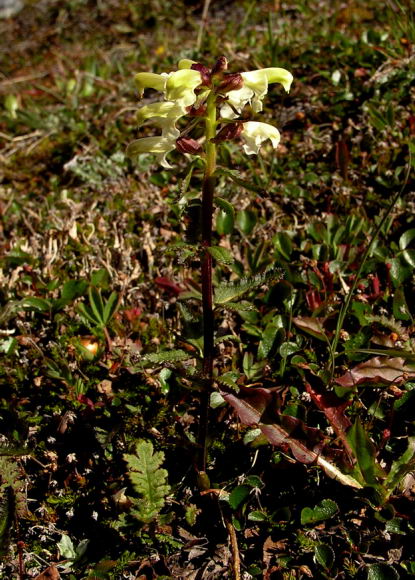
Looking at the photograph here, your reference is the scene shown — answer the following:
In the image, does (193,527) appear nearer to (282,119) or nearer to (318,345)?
(318,345)

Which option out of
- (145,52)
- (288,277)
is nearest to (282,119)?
(288,277)

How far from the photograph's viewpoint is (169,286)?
2.90 metres

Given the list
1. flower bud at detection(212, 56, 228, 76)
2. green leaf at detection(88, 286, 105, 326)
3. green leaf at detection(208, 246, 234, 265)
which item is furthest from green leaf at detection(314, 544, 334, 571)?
flower bud at detection(212, 56, 228, 76)

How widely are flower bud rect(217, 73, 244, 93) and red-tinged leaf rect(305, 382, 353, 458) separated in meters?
1.21

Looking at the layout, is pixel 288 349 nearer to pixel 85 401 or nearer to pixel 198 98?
pixel 85 401

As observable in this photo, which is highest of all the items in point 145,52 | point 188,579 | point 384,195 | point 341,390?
point 145,52

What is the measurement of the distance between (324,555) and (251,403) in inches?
23.1

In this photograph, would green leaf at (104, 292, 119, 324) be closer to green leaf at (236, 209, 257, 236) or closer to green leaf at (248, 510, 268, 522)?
green leaf at (236, 209, 257, 236)

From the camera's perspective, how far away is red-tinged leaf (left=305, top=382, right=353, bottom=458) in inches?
85.8

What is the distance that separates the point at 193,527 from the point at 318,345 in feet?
3.22

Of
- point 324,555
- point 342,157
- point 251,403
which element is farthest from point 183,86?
point 342,157

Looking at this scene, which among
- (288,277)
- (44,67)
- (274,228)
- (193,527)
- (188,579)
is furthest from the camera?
(44,67)

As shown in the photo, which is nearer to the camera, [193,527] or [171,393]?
[193,527]

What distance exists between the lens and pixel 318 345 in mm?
2648
